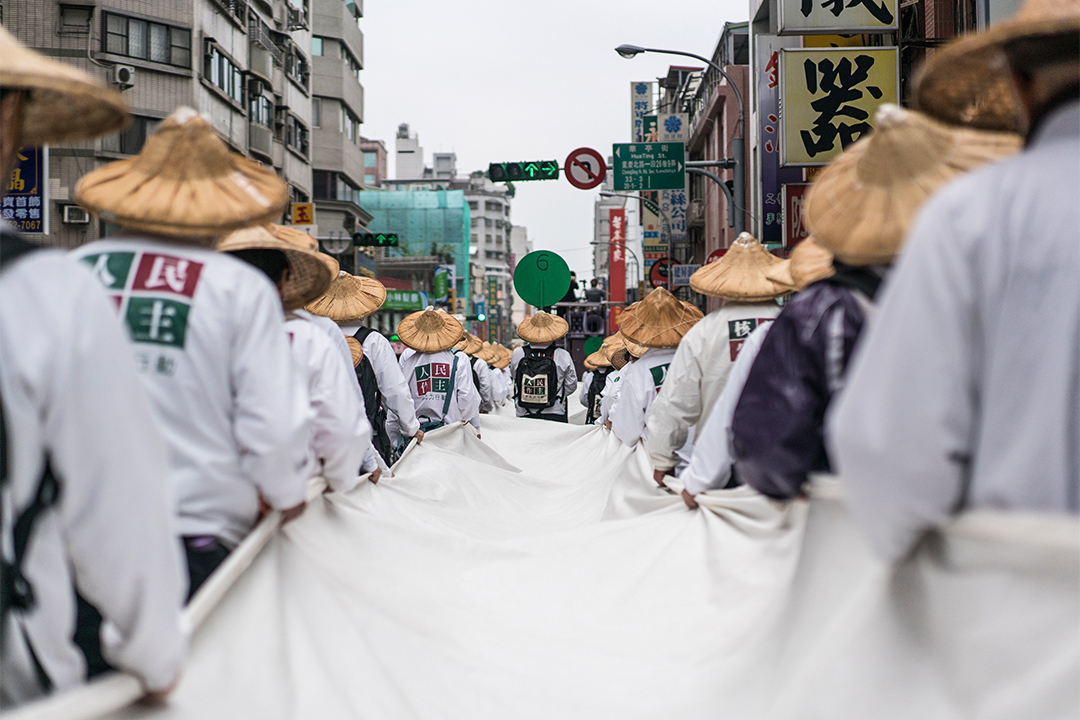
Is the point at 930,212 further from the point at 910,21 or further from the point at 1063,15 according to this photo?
the point at 910,21

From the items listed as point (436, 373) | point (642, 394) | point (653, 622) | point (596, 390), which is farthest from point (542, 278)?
point (653, 622)

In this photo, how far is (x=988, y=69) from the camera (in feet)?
8.55

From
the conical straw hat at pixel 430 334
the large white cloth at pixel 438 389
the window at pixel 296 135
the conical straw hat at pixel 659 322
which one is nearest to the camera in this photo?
the conical straw hat at pixel 659 322

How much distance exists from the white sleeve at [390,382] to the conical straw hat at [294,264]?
14.1ft

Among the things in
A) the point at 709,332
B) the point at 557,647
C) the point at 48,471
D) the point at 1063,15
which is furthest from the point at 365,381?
the point at 1063,15

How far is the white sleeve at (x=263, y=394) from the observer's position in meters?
3.35

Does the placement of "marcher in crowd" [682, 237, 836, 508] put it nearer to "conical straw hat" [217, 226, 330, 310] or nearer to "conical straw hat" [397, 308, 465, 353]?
"conical straw hat" [217, 226, 330, 310]

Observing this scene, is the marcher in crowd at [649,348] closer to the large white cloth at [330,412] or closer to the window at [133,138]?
the large white cloth at [330,412]

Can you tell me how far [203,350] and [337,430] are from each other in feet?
4.89

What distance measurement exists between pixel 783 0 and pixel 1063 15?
34.0 ft

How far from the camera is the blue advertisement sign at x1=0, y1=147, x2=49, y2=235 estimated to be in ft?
47.3

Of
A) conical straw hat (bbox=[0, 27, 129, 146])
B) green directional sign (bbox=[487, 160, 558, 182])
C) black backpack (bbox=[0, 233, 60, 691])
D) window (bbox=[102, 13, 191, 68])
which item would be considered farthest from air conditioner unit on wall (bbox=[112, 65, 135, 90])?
black backpack (bbox=[0, 233, 60, 691])

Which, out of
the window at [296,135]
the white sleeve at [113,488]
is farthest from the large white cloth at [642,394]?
the window at [296,135]

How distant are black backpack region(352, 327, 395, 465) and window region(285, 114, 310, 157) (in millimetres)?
30403
